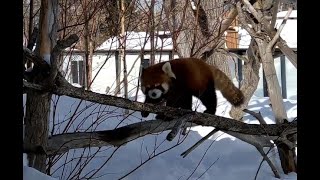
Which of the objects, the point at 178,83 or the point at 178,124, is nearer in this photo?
the point at 178,124

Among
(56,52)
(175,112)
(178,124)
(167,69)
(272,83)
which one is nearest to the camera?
(56,52)

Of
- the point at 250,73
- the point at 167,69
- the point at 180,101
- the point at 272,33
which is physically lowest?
the point at 180,101

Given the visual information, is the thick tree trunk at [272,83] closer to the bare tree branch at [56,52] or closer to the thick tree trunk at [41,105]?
the thick tree trunk at [41,105]

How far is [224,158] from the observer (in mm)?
4402

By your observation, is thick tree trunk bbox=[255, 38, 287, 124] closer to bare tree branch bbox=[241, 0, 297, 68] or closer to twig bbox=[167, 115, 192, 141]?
bare tree branch bbox=[241, 0, 297, 68]

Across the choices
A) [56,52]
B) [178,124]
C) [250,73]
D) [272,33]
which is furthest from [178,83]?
[250,73]

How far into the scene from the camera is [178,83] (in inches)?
141

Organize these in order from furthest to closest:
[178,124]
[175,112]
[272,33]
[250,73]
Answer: [250,73]
[272,33]
[175,112]
[178,124]

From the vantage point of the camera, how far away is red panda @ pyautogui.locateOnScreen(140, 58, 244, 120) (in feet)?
11.5

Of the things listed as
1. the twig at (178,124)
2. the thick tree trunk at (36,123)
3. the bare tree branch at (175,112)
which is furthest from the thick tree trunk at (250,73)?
the thick tree trunk at (36,123)

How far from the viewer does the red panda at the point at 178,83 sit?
3504mm

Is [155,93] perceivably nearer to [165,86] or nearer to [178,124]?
[165,86]
